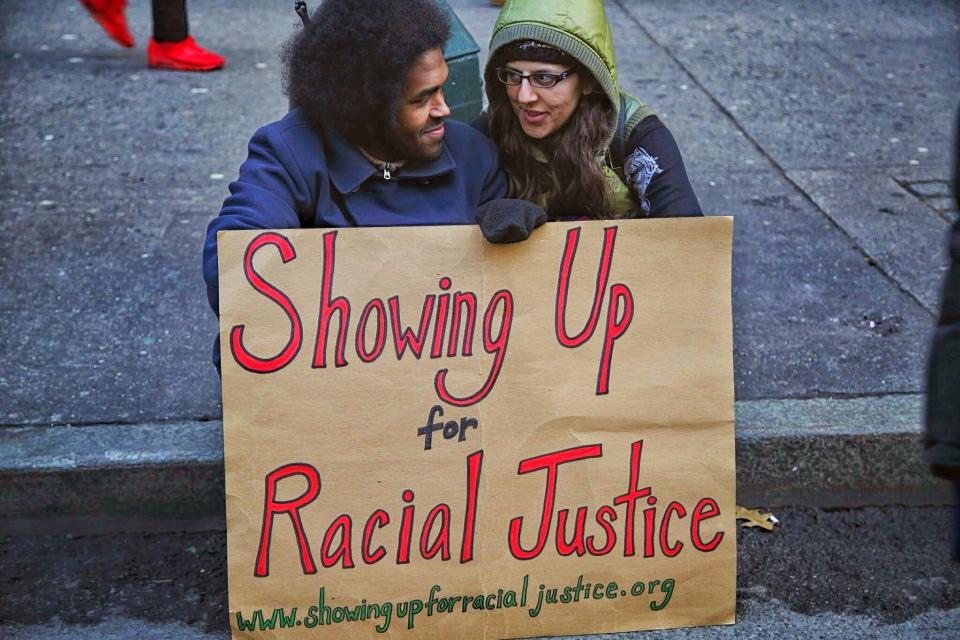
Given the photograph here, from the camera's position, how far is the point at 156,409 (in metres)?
3.41

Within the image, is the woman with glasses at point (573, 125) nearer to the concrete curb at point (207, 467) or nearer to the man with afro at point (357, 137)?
the man with afro at point (357, 137)

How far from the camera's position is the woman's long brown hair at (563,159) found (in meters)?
2.88

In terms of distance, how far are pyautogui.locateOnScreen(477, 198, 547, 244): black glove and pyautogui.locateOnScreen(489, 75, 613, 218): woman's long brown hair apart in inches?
16.7

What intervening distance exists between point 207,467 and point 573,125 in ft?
4.30

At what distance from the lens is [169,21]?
614 centimetres

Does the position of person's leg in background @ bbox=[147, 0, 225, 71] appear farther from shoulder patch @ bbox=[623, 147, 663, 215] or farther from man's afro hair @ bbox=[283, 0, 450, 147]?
shoulder patch @ bbox=[623, 147, 663, 215]

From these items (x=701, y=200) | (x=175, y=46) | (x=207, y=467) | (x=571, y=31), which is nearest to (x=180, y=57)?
(x=175, y=46)

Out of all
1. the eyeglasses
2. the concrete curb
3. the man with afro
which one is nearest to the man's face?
the man with afro

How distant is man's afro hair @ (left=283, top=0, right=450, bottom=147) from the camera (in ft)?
8.69

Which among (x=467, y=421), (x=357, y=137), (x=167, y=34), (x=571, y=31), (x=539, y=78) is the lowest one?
(x=167, y=34)

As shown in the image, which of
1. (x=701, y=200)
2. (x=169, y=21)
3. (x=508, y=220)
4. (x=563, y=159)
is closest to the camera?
(x=508, y=220)

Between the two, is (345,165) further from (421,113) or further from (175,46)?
(175,46)

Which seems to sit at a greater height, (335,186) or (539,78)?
(539,78)

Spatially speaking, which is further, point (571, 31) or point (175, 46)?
point (175, 46)
